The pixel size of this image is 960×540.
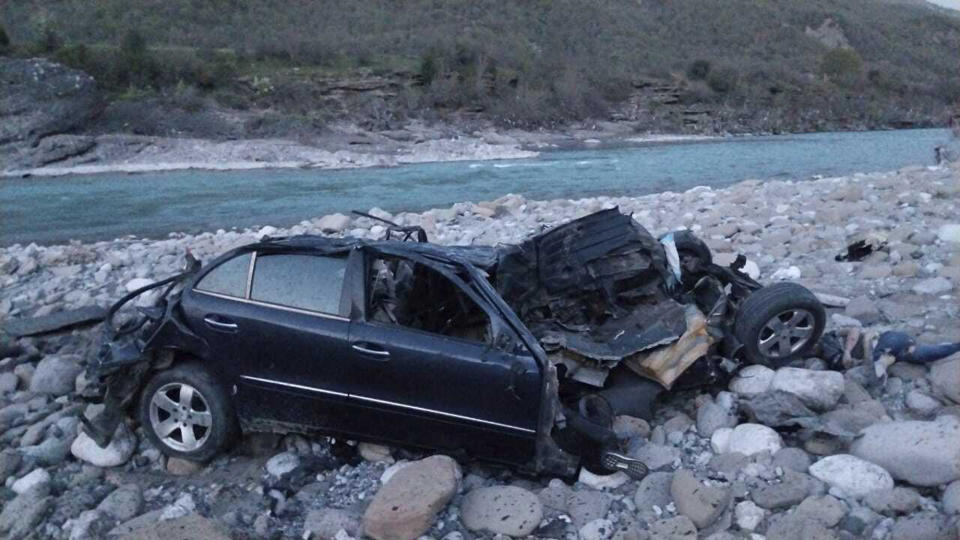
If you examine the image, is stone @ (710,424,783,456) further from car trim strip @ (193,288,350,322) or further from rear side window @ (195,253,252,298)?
rear side window @ (195,253,252,298)

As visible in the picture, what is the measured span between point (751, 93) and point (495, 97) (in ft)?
64.0

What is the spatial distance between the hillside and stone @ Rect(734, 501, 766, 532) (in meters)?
37.8

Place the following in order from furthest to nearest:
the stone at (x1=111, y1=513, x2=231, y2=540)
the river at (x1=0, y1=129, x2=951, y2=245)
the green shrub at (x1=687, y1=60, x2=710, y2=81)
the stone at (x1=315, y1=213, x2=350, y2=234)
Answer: the green shrub at (x1=687, y1=60, x2=710, y2=81) < the river at (x1=0, y1=129, x2=951, y2=245) < the stone at (x1=315, y1=213, x2=350, y2=234) < the stone at (x1=111, y1=513, x2=231, y2=540)

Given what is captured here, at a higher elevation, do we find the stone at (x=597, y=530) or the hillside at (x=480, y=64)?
the stone at (x=597, y=530)

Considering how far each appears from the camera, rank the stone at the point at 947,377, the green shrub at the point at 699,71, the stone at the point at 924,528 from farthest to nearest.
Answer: the green shrub at the point at 699,71
the stone at the point at 947,377
the stone at the point at 924,528

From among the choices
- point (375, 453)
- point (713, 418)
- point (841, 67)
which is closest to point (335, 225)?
point (375, 453)

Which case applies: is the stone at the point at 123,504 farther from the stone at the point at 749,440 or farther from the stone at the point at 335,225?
the stone at the point at 335,225

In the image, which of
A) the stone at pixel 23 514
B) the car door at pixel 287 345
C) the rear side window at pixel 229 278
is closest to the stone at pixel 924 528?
the car door at pixel 287 345

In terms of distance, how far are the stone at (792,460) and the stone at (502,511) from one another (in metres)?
1.42

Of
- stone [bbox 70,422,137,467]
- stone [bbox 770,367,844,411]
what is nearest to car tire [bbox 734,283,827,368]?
stone [bbox 770,367,844,411]

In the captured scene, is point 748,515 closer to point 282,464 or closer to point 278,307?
point 282,464

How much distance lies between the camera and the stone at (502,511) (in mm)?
4551

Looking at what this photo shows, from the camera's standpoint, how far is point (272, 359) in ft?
16.6

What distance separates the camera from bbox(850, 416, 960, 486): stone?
462cm
